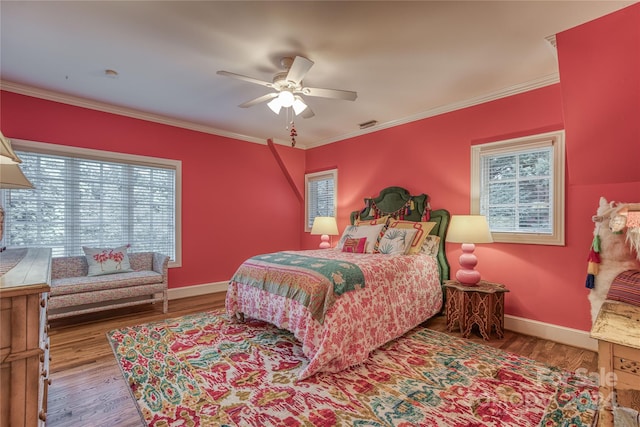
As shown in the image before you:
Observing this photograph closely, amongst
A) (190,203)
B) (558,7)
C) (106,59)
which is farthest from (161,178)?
(558,7)

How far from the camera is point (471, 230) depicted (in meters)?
3.00

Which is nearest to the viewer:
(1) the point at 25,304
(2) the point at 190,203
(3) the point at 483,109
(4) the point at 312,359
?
(1) the point at 25,304

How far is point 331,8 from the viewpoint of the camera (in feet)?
6.53

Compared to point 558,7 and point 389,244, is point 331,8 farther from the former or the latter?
point 389,244

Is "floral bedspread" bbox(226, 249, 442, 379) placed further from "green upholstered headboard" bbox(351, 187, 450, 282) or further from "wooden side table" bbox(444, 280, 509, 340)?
"wooden side table" bbox(444, 280, 509, 340)

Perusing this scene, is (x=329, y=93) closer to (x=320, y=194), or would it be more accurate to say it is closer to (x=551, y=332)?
(x=320, y=194)

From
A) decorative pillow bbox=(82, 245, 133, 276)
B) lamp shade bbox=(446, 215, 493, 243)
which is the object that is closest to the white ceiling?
lamp shade bbox=(446, 215, 493, 243)

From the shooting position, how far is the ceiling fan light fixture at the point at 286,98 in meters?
2.63

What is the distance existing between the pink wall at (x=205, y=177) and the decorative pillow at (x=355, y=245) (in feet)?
6.91

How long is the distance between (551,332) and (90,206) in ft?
17.9

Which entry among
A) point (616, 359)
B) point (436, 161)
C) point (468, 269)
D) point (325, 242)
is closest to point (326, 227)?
point (325, 242)

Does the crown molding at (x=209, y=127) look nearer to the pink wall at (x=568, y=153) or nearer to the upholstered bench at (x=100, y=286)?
the pink wall at (x=568, y=153)

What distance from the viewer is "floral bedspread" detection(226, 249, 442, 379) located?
2.26m

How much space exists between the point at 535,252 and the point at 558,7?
219 centimetres
